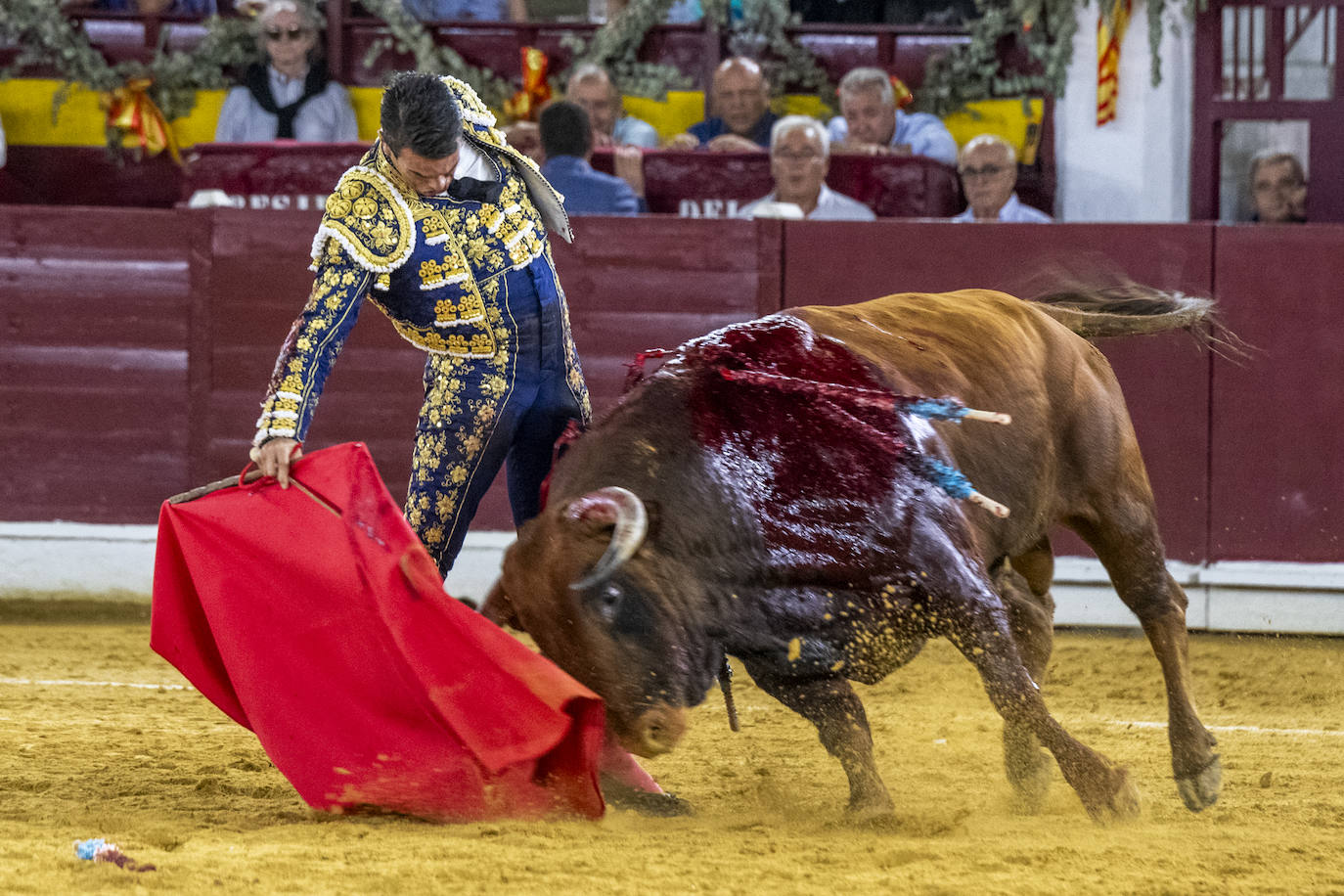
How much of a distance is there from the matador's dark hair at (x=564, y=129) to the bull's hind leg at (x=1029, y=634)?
102 inches

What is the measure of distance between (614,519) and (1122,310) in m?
1.92

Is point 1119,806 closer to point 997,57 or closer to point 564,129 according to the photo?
point 564,129

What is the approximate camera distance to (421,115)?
2.88 meters

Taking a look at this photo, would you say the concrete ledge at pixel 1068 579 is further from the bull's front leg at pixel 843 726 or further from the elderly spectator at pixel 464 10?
the elderly spectator at pixel 464 10

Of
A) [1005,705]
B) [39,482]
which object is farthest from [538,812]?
[39,482]

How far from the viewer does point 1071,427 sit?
342cm

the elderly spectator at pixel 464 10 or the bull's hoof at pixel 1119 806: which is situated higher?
the elderly spectator at pixel 464 10

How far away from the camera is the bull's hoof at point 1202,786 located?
3.21 metres

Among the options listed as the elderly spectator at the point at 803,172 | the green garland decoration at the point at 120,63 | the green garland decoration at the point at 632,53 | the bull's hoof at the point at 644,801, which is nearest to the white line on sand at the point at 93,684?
the bull's hoof at the point at 644,801

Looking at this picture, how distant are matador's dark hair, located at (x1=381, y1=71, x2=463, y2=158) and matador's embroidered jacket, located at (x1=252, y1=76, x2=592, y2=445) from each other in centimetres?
12

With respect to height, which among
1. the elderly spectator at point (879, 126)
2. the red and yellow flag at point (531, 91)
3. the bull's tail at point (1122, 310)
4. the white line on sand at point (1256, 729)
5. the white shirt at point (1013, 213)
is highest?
the red and yellow flag at point (531, 91)

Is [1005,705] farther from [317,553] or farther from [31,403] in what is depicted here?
[31,403]

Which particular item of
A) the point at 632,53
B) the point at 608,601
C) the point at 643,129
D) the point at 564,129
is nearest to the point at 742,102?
the point at 643,129

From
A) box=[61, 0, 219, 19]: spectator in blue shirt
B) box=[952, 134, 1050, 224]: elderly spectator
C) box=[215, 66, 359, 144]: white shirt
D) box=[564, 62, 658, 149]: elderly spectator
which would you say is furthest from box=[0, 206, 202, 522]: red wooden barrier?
box=[952, 134, 1050, 224]: elderly spectator
